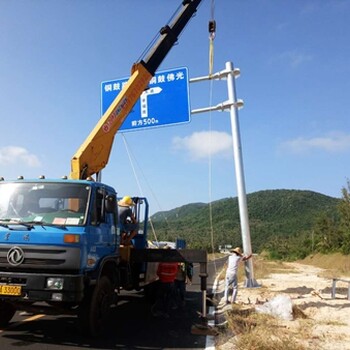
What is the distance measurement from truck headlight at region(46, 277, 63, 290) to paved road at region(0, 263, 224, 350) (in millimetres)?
818

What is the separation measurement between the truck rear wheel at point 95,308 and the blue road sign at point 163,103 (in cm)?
614

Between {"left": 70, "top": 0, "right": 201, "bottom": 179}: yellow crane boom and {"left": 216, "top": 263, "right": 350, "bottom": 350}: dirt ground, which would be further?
{"left": 70, "top": 0, "right": 201, "bottom": 179}: yellow crane boom

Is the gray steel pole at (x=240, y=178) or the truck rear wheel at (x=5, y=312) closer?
the truck rear wheel at (x=5, y=312)

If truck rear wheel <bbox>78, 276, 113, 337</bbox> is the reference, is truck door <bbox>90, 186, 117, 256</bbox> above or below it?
above

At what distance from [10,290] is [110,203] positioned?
2082 millimetres

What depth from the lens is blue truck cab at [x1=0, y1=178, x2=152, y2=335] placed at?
577 cm

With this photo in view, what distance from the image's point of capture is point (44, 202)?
6.42 meters

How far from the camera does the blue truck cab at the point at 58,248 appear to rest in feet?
18.9

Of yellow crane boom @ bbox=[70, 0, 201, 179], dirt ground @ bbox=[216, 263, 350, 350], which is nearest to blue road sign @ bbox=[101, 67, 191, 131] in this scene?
yellow crane boom @ bbox=[70, 0, 201, 179]

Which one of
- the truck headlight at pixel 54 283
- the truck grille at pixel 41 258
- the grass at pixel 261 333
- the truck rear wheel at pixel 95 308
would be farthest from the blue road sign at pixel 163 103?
the truck headlight at pixel 54 283

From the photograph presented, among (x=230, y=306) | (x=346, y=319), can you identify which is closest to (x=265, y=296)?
(x=230, y=306)

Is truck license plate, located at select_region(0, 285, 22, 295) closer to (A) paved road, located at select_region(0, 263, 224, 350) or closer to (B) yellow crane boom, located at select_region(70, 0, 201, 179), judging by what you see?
(A) paved road, located at select_region(0, 263, 224, 350)

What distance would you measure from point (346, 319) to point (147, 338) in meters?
4.33

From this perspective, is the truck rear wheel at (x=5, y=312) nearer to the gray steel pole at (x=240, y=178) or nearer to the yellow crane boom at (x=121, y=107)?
the yellow crane boom at (x=121, y=107)
